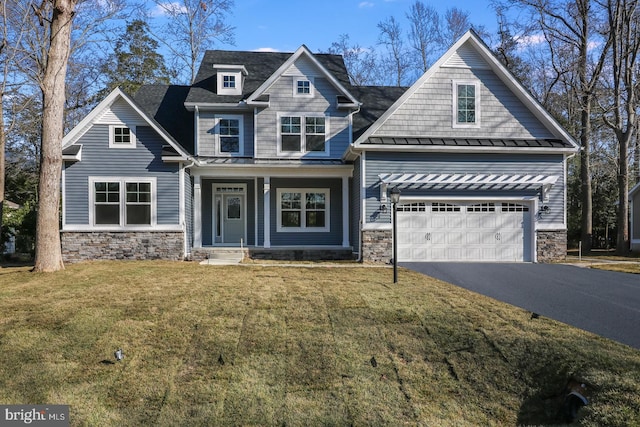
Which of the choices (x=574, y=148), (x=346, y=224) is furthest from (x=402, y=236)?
(x=574, y=148)

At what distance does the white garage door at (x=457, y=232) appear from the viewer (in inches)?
545

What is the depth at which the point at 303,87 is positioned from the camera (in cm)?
1617

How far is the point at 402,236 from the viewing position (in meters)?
13.9

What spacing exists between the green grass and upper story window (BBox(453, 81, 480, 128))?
786 cm

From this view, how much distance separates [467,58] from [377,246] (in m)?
6.70

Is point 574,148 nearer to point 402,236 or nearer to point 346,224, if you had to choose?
point 402,236

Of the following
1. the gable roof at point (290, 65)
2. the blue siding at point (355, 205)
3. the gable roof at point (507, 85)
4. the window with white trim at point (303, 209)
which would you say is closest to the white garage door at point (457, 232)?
the blue siding at point (355, 205)

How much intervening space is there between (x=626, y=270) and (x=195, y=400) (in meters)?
12.5

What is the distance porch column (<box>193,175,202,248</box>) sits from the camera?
1548cm

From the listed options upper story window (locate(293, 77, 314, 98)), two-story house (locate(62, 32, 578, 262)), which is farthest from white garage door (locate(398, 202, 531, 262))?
upper story window (locate(293, 77, 314, 98))

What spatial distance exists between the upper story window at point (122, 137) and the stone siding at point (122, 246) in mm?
2851

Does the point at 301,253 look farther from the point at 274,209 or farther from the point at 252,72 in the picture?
the point at 252,72

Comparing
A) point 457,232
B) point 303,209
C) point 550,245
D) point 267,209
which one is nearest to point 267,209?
point 267,209

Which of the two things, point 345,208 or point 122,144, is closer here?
point 122,144
